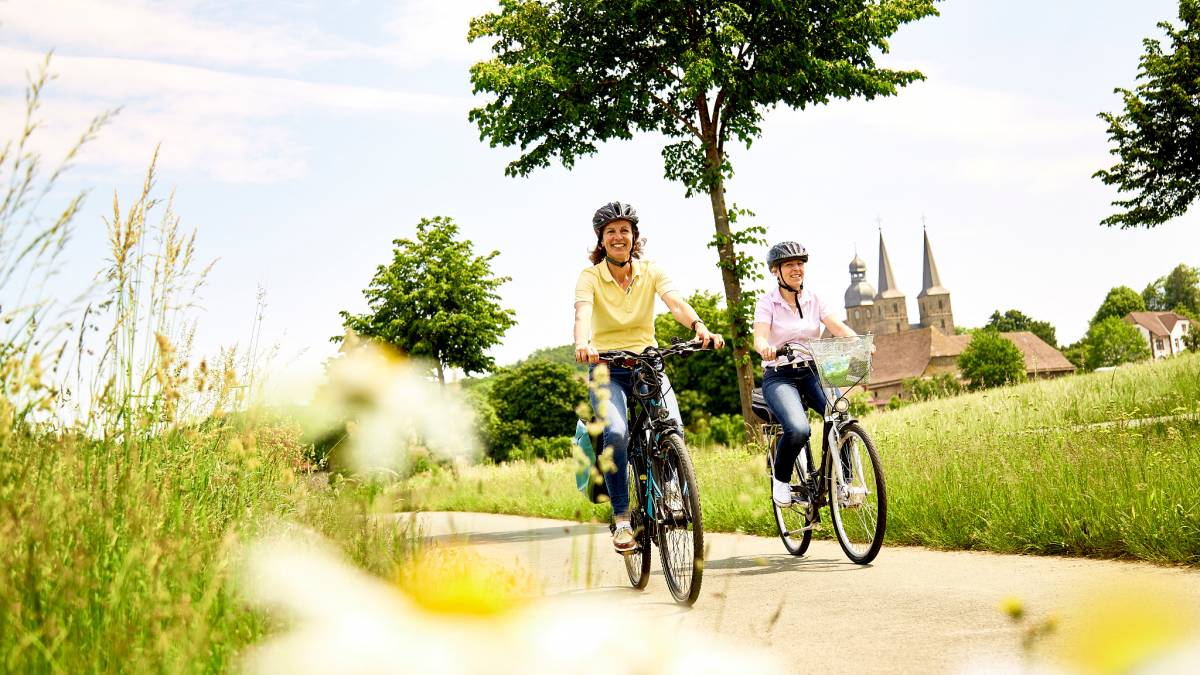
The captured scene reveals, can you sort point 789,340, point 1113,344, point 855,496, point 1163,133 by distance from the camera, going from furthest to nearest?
point 1113,344, point 1163,133, point 789,340, point 855,496

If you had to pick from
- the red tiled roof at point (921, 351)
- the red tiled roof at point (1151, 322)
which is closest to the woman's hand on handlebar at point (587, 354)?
the red tiled roof at point (921, 351)

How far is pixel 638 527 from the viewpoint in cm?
554

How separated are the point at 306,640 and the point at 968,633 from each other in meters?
2.60

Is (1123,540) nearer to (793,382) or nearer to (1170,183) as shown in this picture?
(793,382)

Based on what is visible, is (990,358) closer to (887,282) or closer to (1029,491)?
(887,282)

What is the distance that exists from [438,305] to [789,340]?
1264 inches

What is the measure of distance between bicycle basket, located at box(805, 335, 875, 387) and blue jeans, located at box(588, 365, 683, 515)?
1135mm

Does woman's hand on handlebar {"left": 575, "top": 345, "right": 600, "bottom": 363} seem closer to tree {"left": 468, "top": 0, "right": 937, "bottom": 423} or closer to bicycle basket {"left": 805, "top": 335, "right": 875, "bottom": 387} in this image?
bicycle basket {"left": 805, "top": 335, "right": 875, "bottom": 387}

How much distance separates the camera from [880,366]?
358 ft

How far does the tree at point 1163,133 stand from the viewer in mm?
24984

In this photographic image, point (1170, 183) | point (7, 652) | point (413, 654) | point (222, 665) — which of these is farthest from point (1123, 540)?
point (1170, 183)

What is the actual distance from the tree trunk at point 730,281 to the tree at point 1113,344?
8229 centimetres

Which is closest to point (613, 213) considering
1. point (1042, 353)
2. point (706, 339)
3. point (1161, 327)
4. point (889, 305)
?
point (706, 339)

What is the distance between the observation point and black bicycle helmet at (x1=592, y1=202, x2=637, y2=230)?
5785 mm
